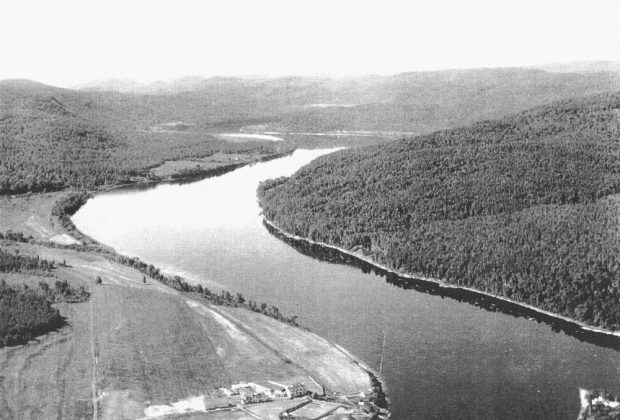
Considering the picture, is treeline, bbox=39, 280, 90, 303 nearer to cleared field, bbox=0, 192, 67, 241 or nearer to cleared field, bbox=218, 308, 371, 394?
cleared field, bbox=218, 308, 371, 394

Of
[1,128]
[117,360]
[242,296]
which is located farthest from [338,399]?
[1,128]

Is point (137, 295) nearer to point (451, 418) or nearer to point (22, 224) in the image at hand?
point (451, 418)

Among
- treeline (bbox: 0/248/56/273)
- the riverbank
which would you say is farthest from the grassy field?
treeline (bbox: 0/248/56/273)

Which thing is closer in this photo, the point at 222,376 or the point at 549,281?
the point at 222,376

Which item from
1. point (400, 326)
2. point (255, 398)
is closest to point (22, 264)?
point (255, 398)

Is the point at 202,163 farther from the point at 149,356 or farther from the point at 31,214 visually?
the point at 149,356
